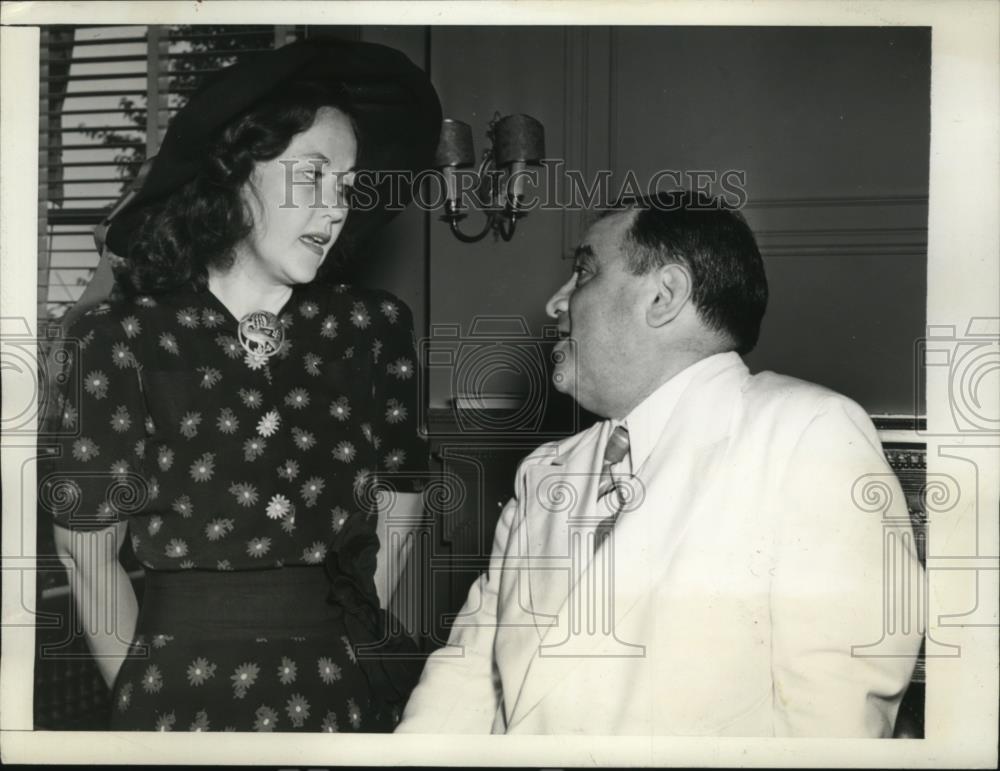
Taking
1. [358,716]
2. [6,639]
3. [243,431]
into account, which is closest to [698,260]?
[243,431]

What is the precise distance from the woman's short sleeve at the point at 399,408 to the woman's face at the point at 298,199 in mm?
146

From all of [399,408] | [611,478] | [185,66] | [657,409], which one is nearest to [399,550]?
[399,408]

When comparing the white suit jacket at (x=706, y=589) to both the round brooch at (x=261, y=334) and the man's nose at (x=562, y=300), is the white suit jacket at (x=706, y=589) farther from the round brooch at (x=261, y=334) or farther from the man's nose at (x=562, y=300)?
the round brooch at (x=261, y=334)

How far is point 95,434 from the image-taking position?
4.78 feet

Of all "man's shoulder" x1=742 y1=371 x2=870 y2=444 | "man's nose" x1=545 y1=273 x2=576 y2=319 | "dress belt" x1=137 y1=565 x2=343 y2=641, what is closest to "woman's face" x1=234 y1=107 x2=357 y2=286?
"man's nose" x1=545 y1=273 x2=576 y2=319

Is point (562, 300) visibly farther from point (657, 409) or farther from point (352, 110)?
point (352, 110)

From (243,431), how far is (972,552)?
1149 millimetres

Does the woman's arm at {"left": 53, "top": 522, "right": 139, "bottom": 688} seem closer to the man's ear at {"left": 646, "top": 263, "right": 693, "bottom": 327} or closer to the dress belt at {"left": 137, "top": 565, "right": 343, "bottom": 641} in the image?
the dress belt at {"left": 137, "top": 565, "right": 343, "bottom": 641}

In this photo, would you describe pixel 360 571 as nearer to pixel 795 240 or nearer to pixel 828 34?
pixel 795 240

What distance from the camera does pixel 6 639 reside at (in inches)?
59.7

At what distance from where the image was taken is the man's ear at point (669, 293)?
4.62 feet

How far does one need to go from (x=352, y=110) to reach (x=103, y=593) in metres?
0.83

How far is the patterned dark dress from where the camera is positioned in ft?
4.63

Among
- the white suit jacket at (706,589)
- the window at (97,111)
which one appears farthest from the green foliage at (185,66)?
the white suit jacket at (706,589)
